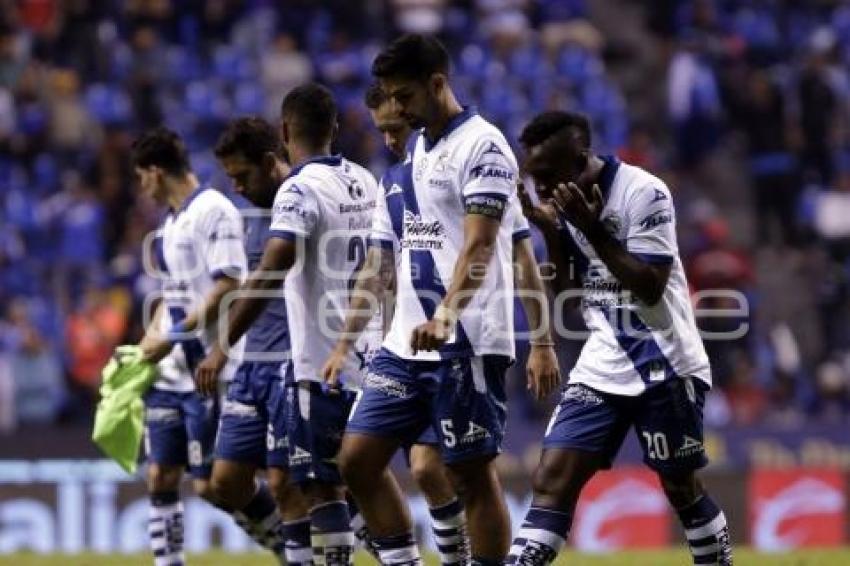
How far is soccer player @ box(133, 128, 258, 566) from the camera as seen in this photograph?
1245cm

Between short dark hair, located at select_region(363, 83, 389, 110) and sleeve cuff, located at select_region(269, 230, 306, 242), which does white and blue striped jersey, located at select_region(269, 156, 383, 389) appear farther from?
short dark hair, located at select_region(363, 83, 389, 110)

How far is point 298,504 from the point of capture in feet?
37.7

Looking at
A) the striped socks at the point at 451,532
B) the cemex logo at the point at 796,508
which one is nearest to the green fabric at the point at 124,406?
the striped socks at the point at 451,532

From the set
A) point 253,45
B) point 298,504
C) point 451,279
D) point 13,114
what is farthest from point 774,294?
point 451,279

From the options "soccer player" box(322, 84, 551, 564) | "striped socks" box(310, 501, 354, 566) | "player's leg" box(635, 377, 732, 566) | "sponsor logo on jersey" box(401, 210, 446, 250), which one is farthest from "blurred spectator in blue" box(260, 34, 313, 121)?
"player's leg" box(635, 377, 732, 566)

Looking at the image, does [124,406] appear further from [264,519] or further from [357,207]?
[357,207]

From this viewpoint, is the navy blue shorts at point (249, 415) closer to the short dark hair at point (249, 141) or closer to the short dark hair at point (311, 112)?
the short dark hair at point (249, 141)

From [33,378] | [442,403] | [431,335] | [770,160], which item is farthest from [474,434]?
[770,160]

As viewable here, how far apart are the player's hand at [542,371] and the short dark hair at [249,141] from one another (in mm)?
2316

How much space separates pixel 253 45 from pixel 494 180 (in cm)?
1706

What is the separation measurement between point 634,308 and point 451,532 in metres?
1.73

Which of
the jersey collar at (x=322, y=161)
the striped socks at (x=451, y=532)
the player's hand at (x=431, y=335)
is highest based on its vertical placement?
the jersey collar at (x=322, y=161)

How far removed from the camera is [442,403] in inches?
381

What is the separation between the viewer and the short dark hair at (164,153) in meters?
12.9
